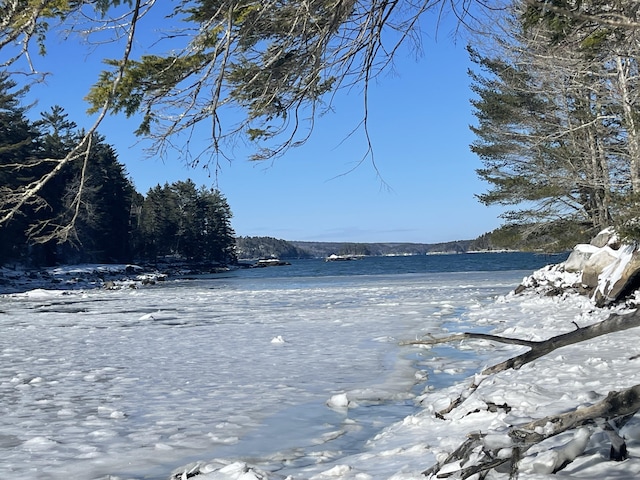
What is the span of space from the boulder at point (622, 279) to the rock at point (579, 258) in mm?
3667

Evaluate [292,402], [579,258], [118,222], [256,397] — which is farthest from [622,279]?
[118,222]

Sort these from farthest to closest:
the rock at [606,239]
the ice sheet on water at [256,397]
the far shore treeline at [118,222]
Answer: the far shore treeline at [118,222] < the rock at [606,239] < the ice sheet on water at [256,397]

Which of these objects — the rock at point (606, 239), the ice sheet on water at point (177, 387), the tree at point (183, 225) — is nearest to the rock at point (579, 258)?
the rock at point (606, 239)

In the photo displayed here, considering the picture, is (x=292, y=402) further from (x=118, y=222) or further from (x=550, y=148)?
(x=118, y=222)

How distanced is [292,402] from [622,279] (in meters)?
7.72

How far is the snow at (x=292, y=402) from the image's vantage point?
11.2 ft

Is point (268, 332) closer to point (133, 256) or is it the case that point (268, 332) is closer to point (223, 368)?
point (223, 368)

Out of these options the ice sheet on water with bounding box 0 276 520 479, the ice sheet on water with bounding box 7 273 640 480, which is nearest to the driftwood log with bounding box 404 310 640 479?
the ice sheet on water with bounding box 7 273 640 480

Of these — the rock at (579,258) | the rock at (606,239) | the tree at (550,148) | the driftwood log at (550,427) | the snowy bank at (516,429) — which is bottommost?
the snowy bank at (516,429)

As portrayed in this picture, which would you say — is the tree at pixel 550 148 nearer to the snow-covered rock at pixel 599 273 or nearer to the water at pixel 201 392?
the snow-covered rock at pixel 599 273

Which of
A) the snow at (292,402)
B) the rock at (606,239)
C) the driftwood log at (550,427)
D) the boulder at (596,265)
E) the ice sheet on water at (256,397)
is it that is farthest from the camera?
the rock at (606,239)

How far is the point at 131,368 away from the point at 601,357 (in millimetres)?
5981

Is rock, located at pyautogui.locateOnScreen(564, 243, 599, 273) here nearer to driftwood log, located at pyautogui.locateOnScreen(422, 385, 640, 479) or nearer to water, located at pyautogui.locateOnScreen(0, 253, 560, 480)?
water, located at pyautogui.locateOnScreen(0, 253, 560, 480)

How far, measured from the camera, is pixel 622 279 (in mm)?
10164
